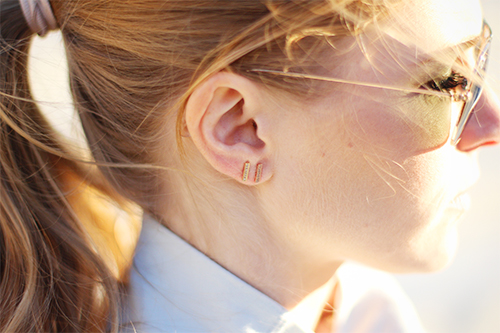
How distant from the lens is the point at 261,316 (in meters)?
1.09

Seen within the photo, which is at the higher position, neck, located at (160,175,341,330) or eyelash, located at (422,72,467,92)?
eyelash, located at (422,72,467,92)

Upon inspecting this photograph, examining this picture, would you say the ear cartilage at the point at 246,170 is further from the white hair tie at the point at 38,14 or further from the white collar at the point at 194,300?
the white hair tie at the point at 38,14

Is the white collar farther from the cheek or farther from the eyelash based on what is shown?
A: the eyelash

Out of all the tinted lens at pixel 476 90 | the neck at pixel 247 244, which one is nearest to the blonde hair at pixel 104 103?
the neck at pixel 247 244

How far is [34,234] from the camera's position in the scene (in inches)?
46.1

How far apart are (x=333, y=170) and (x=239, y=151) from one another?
22 cm

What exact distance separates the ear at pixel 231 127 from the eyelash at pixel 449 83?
362 mm

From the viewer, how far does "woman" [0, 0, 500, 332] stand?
0.90 metres

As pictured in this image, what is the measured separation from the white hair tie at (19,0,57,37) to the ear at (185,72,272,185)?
0.43 m

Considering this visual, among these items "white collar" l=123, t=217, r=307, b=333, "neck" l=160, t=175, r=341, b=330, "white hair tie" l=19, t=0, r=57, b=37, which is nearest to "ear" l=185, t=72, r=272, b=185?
"neck" l=160, t=175, r=341, b=330

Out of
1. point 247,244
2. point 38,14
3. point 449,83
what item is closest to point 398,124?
point 449,83

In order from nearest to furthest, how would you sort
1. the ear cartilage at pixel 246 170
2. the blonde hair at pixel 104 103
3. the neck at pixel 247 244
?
the blonde hair at pixel 104 103, the ear cartilage at pixel 246 170, the neck at pixel 247 244

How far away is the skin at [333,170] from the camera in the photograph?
930 millimetres

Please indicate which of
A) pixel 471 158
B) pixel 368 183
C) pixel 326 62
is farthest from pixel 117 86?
pixel 471 158
